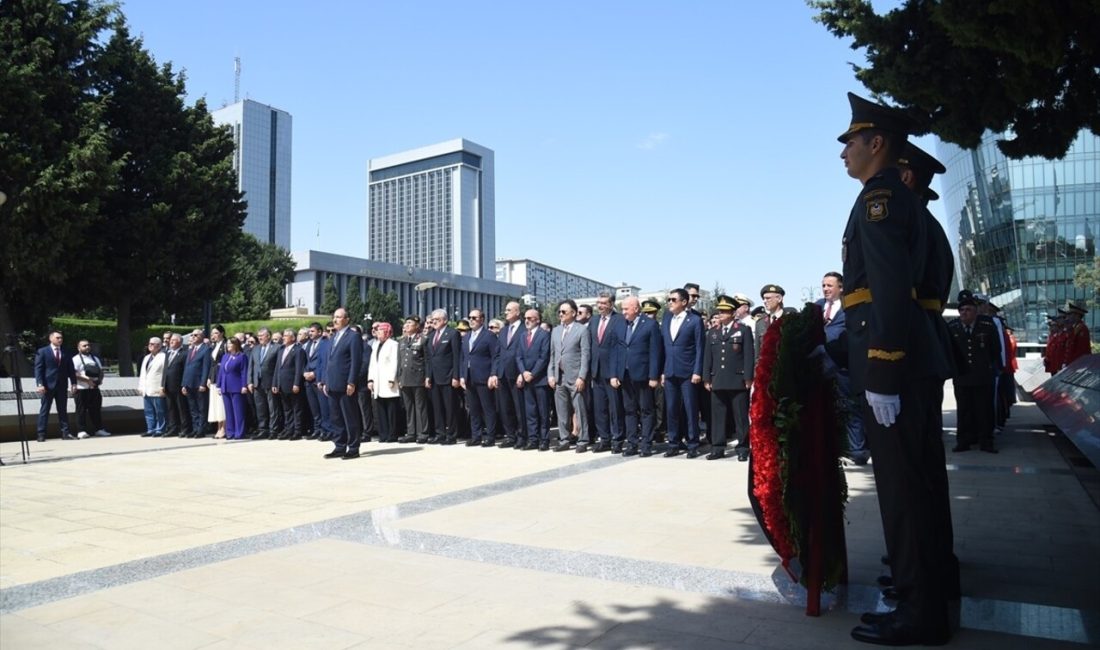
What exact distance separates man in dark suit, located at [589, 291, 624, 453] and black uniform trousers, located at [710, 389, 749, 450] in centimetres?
132

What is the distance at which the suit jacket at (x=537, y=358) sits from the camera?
10.9 meters

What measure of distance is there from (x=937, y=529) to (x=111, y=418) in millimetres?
16863

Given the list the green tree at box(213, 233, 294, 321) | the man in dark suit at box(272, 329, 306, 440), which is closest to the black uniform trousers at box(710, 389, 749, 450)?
the man in dark suit at box(272, 329, 306, 440)

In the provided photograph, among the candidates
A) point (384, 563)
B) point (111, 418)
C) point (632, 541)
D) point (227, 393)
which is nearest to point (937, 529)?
point (632, 541)

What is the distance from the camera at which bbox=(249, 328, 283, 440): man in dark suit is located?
13898 millimetres

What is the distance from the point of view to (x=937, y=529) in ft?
10.8

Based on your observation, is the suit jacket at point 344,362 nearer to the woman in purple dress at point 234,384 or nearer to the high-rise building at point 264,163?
the woman in purple dress at point 234,384

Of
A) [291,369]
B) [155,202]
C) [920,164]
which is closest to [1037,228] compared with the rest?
[155,202]

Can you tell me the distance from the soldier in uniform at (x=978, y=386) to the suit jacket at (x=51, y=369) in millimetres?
14777

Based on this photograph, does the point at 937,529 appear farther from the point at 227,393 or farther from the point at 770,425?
the point at 227,393

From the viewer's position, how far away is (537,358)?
430 inches

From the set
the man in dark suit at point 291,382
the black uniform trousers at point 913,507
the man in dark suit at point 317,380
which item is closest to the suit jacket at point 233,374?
the man in dark suit at point 291,382

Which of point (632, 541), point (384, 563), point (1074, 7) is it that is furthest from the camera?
point (1074, 7)

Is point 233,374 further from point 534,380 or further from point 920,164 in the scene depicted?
point 920,164
